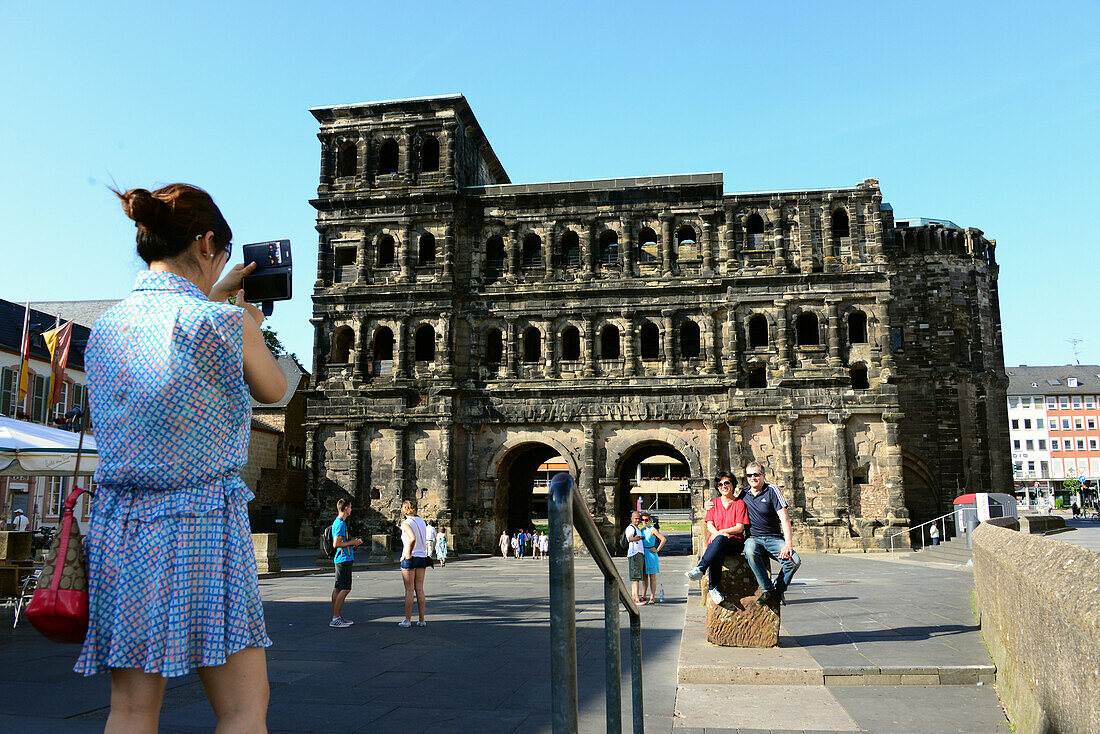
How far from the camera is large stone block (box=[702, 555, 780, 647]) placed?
797 centimetres

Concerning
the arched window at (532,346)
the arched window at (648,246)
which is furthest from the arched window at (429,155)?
the arched window at (648,246)

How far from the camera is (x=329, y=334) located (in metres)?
33.9

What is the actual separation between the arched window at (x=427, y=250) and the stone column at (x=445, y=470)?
7.18m

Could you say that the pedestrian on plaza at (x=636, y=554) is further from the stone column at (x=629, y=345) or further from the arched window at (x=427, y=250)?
the arched window at (x=427, y=250)

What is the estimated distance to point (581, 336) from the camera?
108ft

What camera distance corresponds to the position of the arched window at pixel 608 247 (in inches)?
1340

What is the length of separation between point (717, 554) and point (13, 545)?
10.7 metres

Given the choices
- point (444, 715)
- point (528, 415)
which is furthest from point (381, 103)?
point (444, 715)

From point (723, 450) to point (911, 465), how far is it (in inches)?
497

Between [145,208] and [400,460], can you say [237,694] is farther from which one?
[400,460]

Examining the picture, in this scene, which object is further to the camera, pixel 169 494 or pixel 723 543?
pixel 723 543

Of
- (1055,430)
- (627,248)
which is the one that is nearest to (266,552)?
(627,248)

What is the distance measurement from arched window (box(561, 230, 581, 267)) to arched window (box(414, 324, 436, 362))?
253 inches

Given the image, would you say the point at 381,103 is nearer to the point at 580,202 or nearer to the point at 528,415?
the point at 580,202
